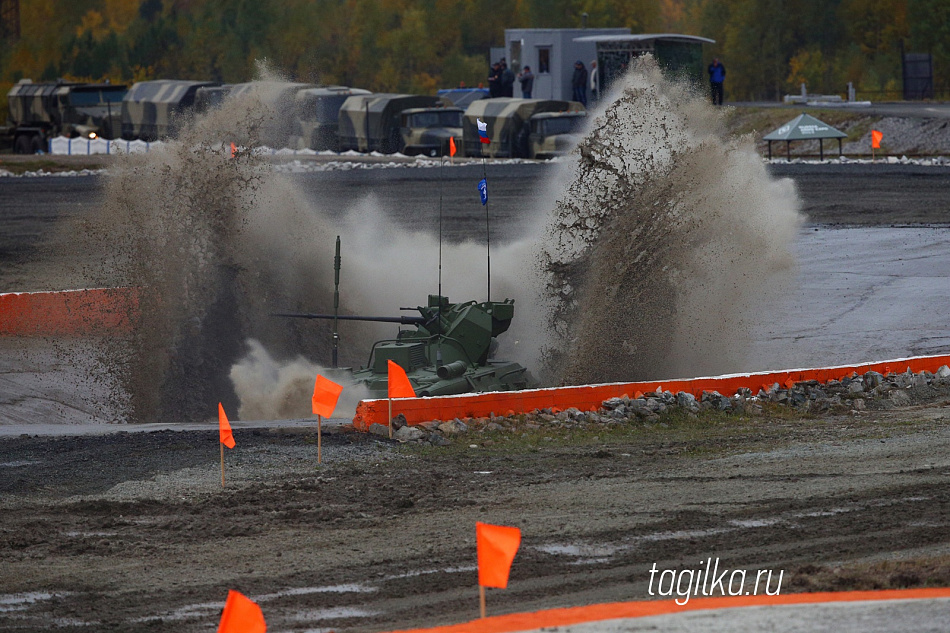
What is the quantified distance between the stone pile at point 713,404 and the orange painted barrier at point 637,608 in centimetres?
558

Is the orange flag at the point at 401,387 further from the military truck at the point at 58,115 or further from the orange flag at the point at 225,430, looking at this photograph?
the military truck at the point at 58,115

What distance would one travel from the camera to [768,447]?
1145 cm

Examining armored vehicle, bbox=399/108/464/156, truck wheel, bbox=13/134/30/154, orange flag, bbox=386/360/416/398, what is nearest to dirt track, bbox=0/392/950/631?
orange flag, bbox=386/360/416/398

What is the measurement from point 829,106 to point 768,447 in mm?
34957

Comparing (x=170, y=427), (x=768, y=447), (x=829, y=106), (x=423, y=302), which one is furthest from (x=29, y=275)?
(x=829, y=106)

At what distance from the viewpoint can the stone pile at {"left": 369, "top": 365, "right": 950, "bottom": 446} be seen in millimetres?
12422

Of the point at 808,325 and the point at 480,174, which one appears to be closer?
the point at 808,325

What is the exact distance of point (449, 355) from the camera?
14.4 m

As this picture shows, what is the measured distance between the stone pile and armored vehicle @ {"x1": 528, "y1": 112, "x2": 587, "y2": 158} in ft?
72.4

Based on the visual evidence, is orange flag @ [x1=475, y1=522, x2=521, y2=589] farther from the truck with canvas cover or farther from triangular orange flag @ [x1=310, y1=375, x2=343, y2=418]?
the truck with canvas cover

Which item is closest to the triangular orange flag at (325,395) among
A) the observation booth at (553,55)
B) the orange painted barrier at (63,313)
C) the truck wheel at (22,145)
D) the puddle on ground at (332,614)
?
the puddle on ground at (332,614)

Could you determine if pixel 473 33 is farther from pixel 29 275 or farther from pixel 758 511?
pixel 758 511

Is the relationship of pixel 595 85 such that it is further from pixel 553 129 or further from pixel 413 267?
pixel 413 267

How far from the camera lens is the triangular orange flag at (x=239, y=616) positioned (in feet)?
18.3
